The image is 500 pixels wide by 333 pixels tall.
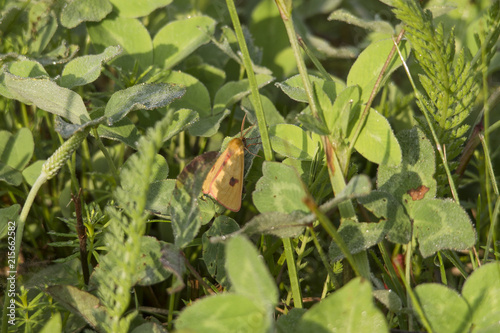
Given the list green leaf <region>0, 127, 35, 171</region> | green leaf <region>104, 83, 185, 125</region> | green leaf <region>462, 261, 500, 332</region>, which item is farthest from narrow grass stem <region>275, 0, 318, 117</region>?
green leaf <region>0, 127, 35, 171</region>

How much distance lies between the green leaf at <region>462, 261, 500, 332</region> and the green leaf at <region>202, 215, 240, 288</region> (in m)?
0.47

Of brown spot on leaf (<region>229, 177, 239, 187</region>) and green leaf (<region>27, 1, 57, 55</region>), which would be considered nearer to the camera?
brown spot on leaf (<region>229, 177, 239, 187</region>)

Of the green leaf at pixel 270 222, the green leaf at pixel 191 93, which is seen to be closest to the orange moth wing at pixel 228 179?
the green leaf at pixel 270 222

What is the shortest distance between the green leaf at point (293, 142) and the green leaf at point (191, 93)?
0.40 m

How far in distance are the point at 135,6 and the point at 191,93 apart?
1.19ft

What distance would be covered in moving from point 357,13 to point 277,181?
1687 millimetres

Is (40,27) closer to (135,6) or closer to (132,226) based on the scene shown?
(135,6)

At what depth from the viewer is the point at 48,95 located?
3.73 ft

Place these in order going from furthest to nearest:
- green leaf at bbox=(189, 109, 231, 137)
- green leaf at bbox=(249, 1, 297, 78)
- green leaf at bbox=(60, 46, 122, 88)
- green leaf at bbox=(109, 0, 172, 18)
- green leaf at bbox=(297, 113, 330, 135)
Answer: green leaf at bbox=(249, 1, 297, 78), green leaf at bbox=(109, 0, 172, 18), green leaf at bbox=(189, 109, 231, 137), green leaf at bbox=(60, 46, 122, 88), green leaf at bbox=(297, 113, 330, 135)

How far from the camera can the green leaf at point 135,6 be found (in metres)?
1.58

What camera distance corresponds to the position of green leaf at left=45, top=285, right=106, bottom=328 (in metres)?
0.95

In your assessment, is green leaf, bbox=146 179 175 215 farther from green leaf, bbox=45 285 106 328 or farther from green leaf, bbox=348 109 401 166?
green leaf, bbox=348 109 401 166

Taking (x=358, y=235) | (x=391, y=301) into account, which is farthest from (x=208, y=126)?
(x=391, y=301)

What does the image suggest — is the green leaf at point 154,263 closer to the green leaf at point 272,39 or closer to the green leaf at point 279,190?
the green leaf at point 279,190
